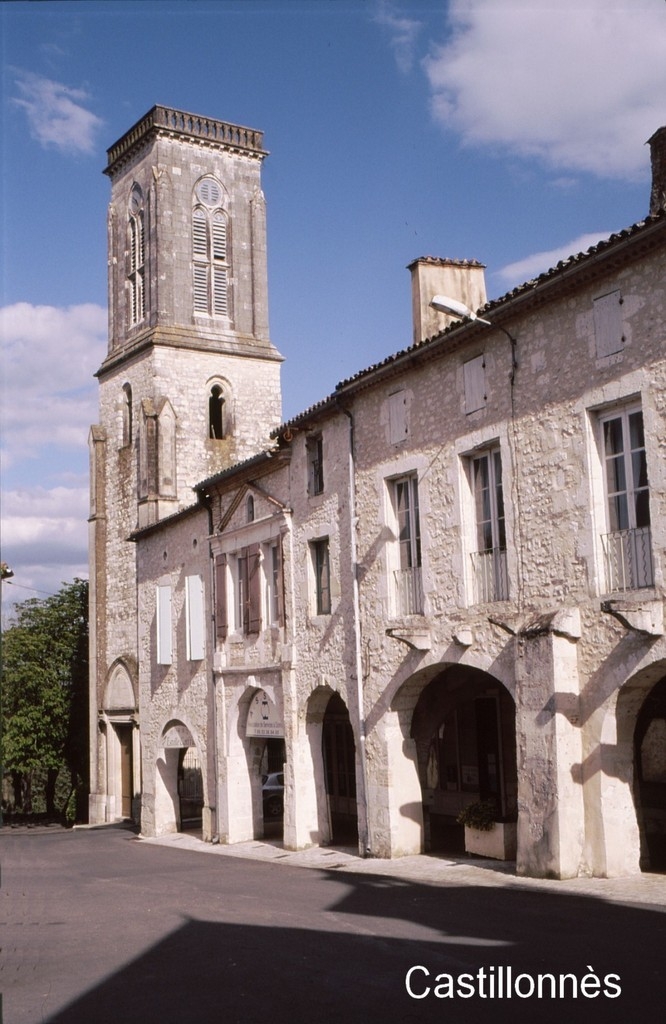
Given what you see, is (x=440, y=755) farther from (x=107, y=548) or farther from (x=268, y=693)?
(x=107, y=548)

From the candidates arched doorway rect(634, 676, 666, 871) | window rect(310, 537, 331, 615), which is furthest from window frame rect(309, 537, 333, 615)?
arched doorway rect(634, 676, 666, 871)

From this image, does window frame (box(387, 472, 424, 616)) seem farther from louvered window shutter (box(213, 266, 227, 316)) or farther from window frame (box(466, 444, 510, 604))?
louvered window shutter (box(213, 266, 227, 316))

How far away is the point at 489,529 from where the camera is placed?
1471 centimetres

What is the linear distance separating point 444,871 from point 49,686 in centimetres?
2499

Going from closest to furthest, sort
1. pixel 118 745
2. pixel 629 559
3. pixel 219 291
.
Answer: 1. pixel 629 559
2. pixel 118 745
3. pixel 219 291

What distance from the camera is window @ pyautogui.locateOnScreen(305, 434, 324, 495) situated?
18.8 metres

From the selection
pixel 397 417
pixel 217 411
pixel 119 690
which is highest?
pixel 217 411

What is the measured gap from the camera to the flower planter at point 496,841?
48.9ft

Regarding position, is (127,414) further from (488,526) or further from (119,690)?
(488,526)

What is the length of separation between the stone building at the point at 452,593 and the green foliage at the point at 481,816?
291mm

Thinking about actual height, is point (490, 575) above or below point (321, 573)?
below

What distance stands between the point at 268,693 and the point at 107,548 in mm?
16141

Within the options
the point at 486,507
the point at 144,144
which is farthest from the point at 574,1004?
the point at 144,144

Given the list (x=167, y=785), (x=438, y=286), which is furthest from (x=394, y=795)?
(x=167, y=785)
